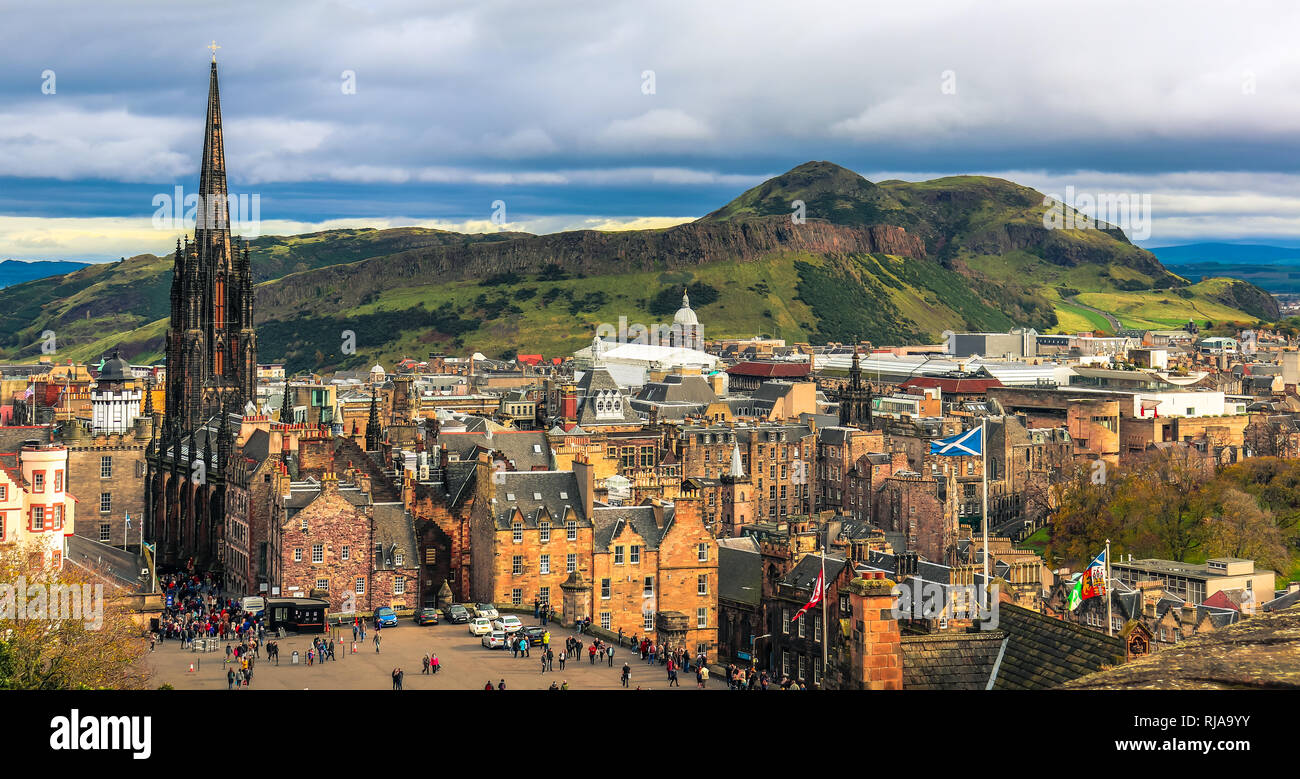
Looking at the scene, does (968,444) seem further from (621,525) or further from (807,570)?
(621,525)

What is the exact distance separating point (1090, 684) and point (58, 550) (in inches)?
2472

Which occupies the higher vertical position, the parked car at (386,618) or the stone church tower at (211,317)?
the stone church tower at (211,317)

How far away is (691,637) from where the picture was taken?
72.9 m

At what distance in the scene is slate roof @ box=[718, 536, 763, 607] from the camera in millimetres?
76438

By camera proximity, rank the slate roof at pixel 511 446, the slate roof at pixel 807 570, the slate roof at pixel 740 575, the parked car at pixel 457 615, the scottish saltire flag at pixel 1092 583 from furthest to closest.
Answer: the slate roof at pixel 511 446
the slate roof at pixel 740 575
the slate roof at pixel 807 570
the parked car at pixel 457 615
the scottish saltire flag at pixel 1092 583

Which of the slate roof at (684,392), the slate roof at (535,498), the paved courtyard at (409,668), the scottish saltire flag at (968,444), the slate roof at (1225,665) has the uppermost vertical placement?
the slate roof at (684,392)

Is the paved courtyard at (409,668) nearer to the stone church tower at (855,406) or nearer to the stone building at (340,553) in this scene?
the stone building at (340,553)

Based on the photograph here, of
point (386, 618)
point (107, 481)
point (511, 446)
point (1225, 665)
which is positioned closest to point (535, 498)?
point (386, 618)

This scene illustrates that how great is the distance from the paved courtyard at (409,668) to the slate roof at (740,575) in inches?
684

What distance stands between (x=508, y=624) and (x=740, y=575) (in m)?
21.2

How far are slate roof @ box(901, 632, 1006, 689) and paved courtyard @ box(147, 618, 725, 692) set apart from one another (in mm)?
24730

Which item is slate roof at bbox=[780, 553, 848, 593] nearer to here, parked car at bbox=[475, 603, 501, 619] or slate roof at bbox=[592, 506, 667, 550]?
slate roof at bbox=[592, 506, 667, 550]

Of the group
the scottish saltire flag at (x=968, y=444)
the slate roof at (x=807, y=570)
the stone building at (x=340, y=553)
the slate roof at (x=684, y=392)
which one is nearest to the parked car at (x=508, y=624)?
the stone building at (x=340, y=553)

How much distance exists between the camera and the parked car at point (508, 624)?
5984cm
